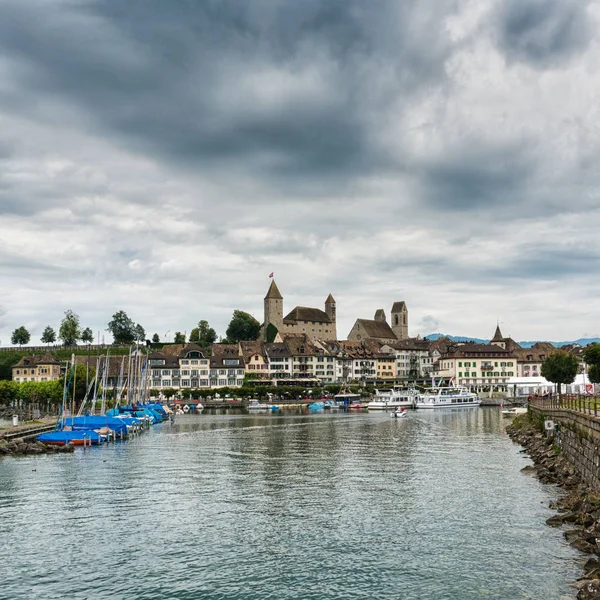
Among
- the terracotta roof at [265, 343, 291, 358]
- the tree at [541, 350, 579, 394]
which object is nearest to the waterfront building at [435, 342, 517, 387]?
the terracotta roof at [265, 343, 291, 358]

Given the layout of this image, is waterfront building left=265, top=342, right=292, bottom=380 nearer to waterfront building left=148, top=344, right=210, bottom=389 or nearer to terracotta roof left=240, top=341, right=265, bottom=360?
terracotta roof left=240, top=341, right=265, bottom=360

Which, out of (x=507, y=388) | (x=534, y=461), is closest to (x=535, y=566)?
(x=534, y=461)

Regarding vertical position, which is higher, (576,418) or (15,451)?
(576,418)

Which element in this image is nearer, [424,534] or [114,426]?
[424,534]

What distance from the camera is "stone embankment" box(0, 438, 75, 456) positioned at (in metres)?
63.7

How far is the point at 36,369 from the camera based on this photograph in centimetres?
17888

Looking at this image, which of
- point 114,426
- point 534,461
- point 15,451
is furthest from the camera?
point 114,426

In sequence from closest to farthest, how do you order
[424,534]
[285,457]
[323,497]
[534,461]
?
[424,534] < [323,497] < [534,461] < [285,457]

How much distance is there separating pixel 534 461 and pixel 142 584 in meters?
37.6

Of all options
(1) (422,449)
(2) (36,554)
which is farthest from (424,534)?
(1) (422,449)

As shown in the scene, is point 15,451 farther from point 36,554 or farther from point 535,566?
point 535,566

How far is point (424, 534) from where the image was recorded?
31234 mm

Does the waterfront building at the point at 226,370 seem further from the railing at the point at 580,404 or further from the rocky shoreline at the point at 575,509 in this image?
the rocky shoreline at the point at 575,509

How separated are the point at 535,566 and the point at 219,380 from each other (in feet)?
515
